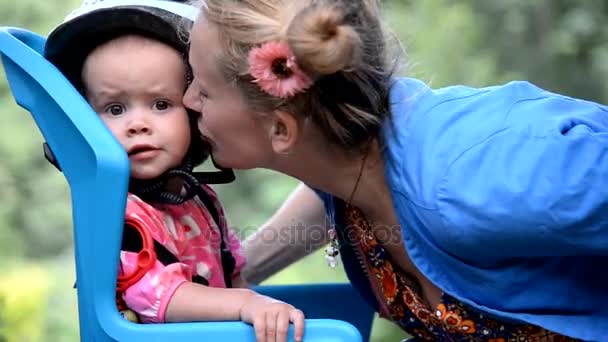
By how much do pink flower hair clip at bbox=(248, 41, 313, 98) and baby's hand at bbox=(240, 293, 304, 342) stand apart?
25cm

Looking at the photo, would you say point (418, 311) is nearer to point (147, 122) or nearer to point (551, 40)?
point (147, 122)

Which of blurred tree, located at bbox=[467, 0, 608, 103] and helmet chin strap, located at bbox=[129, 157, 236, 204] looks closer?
helmet chin strap, located at bbox=[129, 157, 236, 204]

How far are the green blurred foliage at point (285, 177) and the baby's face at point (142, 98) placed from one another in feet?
3.96

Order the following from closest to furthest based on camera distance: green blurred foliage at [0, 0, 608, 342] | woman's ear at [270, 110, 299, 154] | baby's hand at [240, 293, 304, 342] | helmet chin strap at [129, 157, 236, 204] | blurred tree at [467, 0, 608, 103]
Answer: baby's hand at [240, 293, 304, 342], woman's ear at [270, 110, 299, 154], helmet chin strap at [129, 157, 236, 204], green blurred foliage at [0, 0, 608, 342], blurred tree at [467, 0, 608, 103]

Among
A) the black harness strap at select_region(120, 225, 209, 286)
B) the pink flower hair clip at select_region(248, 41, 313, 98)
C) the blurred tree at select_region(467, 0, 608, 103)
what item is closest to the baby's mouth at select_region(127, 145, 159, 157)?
the black harness strap at select_region(120, 225, 209, 286)

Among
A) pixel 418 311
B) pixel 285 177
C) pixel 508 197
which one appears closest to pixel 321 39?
pixel 508 197

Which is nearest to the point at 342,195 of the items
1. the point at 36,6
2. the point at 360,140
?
the point at 360,140

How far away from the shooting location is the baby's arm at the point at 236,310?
1225 millimetres

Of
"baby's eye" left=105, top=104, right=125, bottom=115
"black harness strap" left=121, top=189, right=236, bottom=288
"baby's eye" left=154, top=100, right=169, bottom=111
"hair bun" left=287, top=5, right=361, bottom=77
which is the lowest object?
"black harness strap" left=121, top=189, right=236, bottom=288

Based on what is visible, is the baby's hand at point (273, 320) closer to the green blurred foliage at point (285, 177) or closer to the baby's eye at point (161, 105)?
the baby's eye at point (161, 105)

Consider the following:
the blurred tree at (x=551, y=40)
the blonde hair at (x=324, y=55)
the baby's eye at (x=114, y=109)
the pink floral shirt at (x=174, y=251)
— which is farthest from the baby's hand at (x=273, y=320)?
the blurred tree at (x=551, y=40)

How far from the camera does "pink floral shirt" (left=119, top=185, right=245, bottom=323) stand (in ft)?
4.31

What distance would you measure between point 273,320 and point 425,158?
26 cm

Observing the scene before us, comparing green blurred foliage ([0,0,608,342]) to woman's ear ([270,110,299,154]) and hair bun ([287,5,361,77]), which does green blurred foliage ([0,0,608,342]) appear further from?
hair bun ([287,5,361,77])
